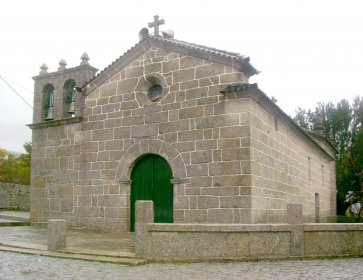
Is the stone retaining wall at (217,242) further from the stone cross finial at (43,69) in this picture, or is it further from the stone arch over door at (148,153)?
the stone cross finial at (43,69)

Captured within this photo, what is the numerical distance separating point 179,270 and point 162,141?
18.7ft

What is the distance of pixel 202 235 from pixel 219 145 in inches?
146

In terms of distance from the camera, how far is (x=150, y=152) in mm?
12820

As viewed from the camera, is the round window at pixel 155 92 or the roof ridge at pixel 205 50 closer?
the roof ridge at pixel 205 50

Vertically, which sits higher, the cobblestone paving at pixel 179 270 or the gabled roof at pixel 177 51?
the gabled roof at pixel 177 51

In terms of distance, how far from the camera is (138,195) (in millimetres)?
13078

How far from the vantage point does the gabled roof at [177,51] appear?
11672 millimetres

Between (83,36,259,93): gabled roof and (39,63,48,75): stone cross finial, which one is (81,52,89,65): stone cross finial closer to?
(83,36,259,93): gabled roof

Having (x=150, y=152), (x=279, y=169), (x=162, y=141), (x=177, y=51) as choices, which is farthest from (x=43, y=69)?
(x=279, y=169)

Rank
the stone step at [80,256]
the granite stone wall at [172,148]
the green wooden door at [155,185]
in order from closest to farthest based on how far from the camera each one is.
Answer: the stone step at [80,256] → the granite stone wall at [172,148] → the green wooden door at [155,185]

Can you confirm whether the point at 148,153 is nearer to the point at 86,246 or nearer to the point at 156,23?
the point at 86,246

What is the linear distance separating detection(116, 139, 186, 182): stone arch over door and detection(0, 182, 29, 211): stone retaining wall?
13.8 metres

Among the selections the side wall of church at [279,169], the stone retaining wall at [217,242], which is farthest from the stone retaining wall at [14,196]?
the stone retaining wall at [217,242]

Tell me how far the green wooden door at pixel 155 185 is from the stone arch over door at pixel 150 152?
0.23 m
